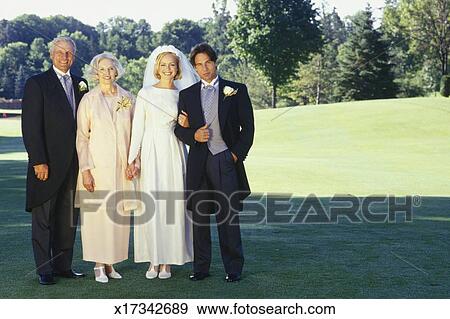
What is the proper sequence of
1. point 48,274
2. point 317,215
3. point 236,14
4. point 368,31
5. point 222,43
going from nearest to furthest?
point 48,274, point 317,215, point 368,31, point 236,14, point 222,43

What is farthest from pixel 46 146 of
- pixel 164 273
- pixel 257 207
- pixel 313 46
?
pixel 313 46

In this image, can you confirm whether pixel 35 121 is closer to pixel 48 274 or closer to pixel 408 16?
pixel 48 274

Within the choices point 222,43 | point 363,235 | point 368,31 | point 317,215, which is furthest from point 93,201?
point 222,43

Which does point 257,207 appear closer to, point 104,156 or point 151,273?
point 151,273

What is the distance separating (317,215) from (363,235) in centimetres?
204

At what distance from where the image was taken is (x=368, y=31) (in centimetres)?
5728

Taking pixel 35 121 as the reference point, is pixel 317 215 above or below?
below

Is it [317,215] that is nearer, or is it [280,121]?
[317,215]

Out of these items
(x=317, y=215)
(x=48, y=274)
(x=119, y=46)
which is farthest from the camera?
(x=119, y=46)

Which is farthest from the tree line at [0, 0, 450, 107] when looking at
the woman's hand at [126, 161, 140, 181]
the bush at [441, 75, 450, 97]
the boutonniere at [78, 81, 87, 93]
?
the woman's hand at [126, 161, 140, 181]

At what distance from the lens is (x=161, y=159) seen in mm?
6672

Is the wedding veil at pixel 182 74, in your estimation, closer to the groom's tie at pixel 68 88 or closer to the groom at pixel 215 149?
the groom at pixel 215 149

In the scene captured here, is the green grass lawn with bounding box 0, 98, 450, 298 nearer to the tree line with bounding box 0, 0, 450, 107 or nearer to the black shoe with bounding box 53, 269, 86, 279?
the black shoe with bounding box 53, 269, 86, 279

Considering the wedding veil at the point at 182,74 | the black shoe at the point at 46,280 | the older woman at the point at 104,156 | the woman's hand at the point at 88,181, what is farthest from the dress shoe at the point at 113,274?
the wedding veil at the point at 182,74
